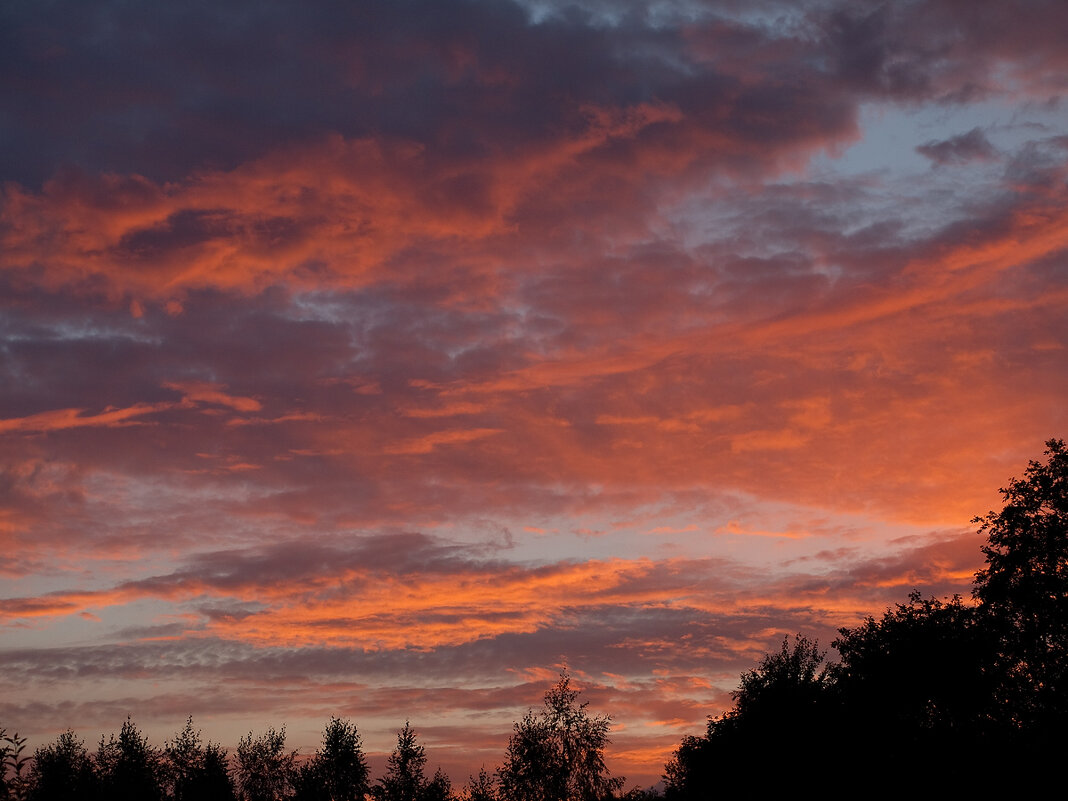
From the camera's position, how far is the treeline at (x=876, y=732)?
56.2 metres

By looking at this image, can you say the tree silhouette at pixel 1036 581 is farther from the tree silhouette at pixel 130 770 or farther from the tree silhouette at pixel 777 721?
the tree silhouette at pixel 130 770

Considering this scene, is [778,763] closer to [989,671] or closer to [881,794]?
[881,794]

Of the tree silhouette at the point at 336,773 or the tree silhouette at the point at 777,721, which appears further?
the tree silhouette at the point at 336,773

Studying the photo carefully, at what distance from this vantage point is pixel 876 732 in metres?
74.8

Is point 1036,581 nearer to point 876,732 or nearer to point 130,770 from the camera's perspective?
point 876,732

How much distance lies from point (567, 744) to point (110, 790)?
55.3 metres

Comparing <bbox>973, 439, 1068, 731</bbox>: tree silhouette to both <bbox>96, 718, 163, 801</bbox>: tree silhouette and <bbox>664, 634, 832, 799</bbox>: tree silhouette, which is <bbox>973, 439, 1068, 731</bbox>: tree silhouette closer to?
<bbox>664, 634, 832, 799</bbox>: tree silhouette

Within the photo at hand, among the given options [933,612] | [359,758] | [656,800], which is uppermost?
[933,612]

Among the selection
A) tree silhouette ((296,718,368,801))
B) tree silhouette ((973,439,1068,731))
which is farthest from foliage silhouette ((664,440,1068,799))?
tree silhouette ((296,718,368,801))

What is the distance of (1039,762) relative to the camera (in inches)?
2329

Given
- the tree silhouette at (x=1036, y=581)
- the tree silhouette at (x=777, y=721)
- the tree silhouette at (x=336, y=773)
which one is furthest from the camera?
the tree silhouette at (x=336, y=773)

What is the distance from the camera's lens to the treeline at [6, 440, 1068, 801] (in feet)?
184

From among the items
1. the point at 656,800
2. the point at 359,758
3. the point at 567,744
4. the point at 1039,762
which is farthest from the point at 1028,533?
the point at 359,758

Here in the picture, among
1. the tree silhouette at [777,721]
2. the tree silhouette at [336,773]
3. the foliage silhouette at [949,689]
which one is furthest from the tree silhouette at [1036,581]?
the tree silhouette at [336,773]
